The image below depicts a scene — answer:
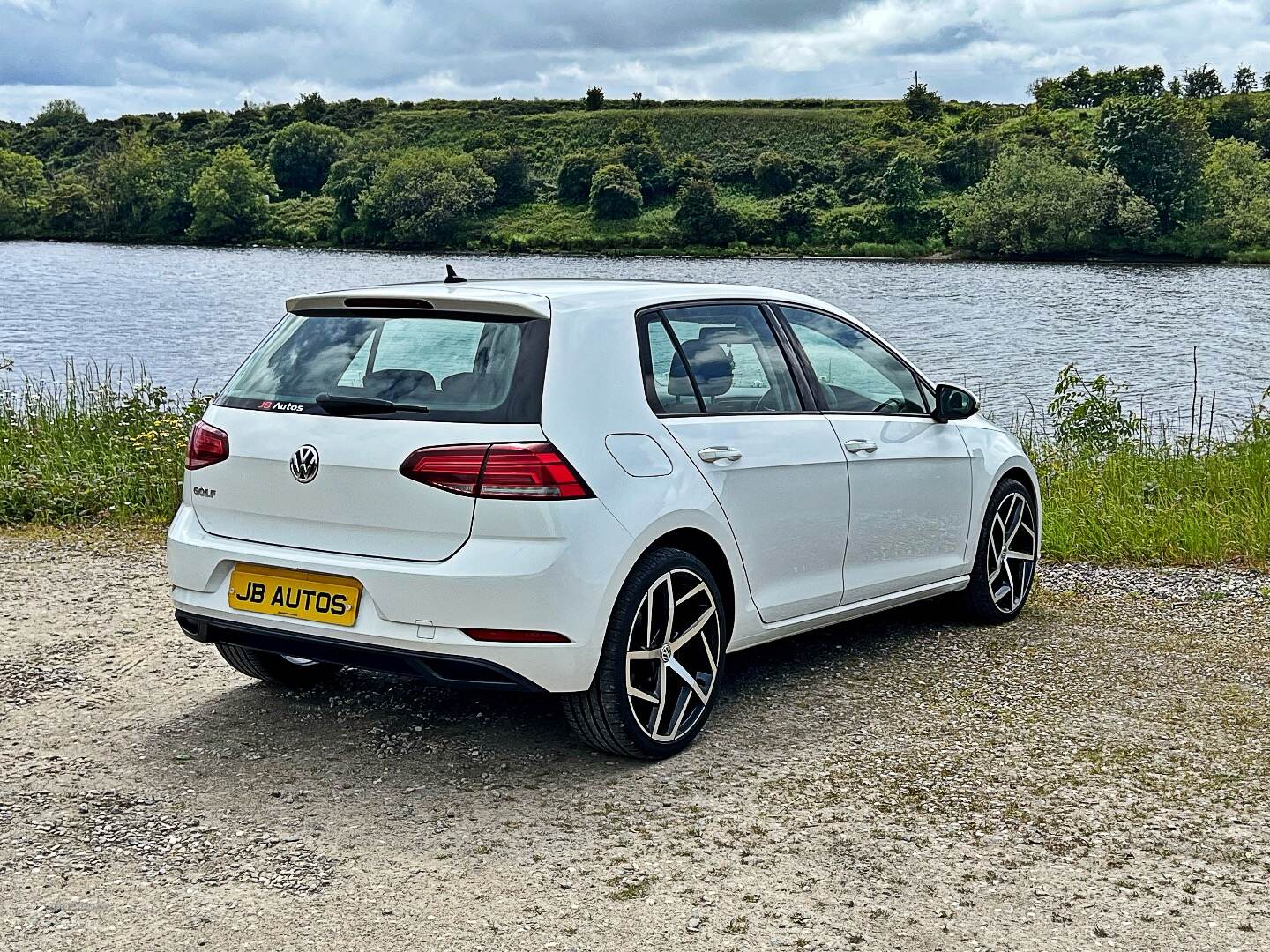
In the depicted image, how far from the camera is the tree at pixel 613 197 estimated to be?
9194 cm

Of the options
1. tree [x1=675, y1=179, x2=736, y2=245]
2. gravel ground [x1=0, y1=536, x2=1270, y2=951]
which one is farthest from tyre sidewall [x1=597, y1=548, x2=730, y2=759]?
tree [x1=675, y1=179, x2=736, y2=245]

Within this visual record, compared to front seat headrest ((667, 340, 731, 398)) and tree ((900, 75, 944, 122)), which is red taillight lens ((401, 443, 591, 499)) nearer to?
front seat headrest ((667, 340, 731, 398))

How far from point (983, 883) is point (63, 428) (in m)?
10.2

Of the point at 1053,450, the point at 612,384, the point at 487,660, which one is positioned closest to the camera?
the point at 487,660

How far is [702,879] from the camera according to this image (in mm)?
3756

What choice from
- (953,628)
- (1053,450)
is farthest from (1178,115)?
(953,628)

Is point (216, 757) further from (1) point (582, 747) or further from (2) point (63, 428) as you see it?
(2) point (63, 428)

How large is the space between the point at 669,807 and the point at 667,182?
97.6m

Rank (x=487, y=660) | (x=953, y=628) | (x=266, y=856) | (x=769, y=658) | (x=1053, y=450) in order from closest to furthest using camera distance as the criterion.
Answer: (x=266, y=856) < (x=487, y=660) < (x=769, y=658) < (x=953, y=628) < (x=1053, y=450)

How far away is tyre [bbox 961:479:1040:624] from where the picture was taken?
21.7 ft

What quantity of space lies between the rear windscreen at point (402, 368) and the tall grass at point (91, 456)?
572 cm

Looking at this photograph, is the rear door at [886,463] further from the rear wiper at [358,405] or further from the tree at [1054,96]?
the tree at [1054,96]

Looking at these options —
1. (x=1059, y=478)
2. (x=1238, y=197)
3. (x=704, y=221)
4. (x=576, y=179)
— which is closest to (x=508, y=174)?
(x=576, y=179)

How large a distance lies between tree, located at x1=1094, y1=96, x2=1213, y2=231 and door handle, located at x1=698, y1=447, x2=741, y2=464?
295ft
